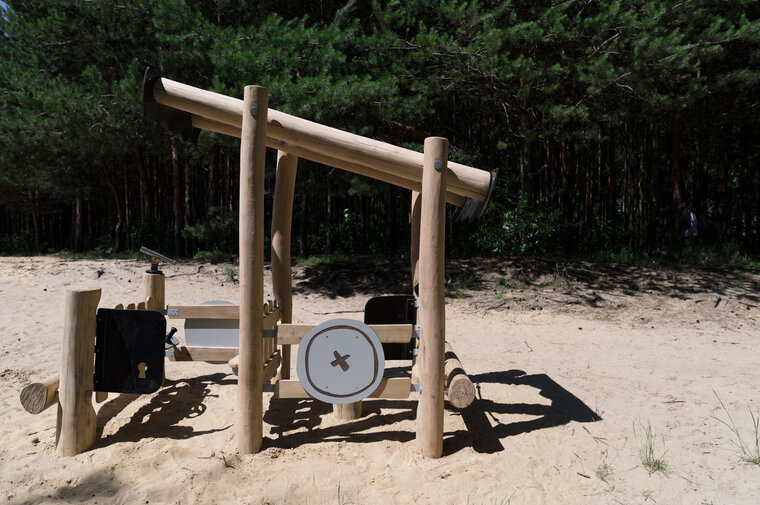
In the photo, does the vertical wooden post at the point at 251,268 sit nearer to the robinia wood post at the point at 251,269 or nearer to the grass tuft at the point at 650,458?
the robinia wood post at the point at 251,269

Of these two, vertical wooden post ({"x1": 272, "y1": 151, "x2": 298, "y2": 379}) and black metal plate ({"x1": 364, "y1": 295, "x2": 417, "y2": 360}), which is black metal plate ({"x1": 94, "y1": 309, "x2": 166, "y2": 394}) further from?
black metal plate ({"x1": 364, "y1": 295, "x2": 417, "y2": 360})

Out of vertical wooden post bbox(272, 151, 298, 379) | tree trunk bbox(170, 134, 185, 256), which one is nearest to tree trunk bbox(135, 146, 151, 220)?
tree trunk bbox(170, 134, 185, 256)

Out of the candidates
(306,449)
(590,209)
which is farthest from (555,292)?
(306,449)

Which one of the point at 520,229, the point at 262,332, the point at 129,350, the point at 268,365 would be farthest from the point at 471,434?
the point at 520,229

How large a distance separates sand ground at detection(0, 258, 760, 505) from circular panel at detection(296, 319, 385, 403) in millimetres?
401

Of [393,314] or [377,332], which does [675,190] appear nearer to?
[393,314]

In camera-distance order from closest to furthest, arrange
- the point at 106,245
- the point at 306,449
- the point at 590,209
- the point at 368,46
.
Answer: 1. the point at 306,449
2. the point at 368,46
3. the point at 590,209
4. the point at 106,245

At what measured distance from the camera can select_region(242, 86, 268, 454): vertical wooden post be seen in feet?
8.75

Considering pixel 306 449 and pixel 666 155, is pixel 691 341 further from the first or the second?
pixel 666 155

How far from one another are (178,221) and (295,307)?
6.92 m

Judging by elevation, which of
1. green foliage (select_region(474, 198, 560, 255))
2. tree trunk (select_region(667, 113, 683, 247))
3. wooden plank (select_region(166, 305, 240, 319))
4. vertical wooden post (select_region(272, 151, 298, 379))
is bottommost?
wooden plank (select_region(166, 305, 240, 319))

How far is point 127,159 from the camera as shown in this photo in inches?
589

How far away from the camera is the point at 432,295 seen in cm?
270

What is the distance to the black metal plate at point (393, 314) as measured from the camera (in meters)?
3.40
